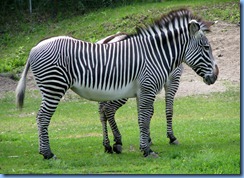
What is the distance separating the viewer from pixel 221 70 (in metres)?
18.0

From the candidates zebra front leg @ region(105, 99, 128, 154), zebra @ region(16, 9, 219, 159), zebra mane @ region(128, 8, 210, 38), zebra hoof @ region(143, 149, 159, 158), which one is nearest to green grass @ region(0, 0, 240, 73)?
zebra front leg @ region(105, 99, 128, 154)

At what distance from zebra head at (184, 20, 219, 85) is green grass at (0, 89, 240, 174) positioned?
1244 millimetres

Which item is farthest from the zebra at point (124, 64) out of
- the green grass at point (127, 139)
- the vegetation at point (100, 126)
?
the vegetation at point (100, 126)

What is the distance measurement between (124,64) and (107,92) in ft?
1.66

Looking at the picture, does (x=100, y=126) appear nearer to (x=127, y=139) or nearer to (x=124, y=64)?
(x=127, y=139)

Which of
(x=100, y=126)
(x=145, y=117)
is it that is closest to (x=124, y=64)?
(x=145, y=117)

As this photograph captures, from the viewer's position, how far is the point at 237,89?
16219 mm

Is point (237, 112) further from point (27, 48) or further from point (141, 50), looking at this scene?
point (27, 48)

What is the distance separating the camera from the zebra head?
9.51 metres

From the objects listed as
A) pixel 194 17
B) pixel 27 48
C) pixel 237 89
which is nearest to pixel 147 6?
pixel 27 48

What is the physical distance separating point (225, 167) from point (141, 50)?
232 centimetres

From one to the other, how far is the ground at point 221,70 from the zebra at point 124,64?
290 inches

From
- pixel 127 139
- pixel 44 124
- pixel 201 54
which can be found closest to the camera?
pixel 44 124

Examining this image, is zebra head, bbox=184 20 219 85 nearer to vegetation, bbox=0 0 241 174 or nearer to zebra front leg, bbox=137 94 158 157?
zebra front leg, bbox=137 94 158 157
